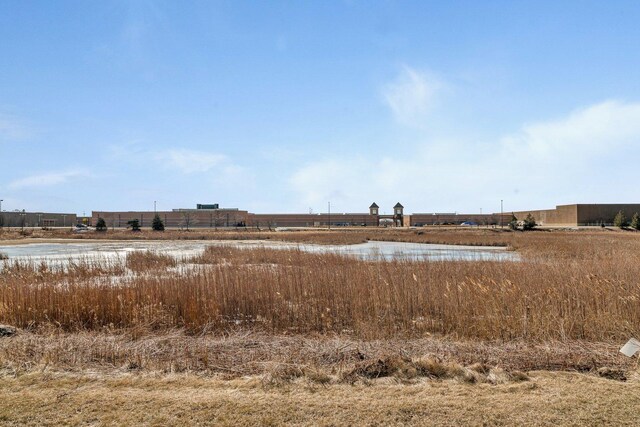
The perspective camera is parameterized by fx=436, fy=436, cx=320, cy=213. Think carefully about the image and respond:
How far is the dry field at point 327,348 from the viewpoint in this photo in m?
3.83

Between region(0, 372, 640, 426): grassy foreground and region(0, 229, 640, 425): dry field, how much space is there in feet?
0.06

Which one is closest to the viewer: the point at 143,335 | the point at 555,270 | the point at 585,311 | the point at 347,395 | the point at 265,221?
the point at 347,395

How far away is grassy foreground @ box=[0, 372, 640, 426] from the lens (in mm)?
3615

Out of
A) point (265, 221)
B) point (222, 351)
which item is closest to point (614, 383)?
point (222, 351)

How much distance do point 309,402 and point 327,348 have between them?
1.65 metres

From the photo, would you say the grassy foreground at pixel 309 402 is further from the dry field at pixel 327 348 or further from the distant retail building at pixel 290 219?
the distant retail building at pixel 290 219

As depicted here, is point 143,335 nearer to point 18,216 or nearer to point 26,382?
point 26,382

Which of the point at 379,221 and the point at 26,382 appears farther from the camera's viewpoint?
the point at 379,221

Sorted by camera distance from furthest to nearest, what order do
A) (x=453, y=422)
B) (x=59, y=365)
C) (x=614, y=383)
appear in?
(x=59, y=365)
(x=614, y=383)
(x=453, y=422)

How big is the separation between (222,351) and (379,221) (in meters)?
94.3

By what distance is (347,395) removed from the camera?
413 cm

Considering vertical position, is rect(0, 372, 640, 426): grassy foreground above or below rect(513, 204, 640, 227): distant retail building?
below

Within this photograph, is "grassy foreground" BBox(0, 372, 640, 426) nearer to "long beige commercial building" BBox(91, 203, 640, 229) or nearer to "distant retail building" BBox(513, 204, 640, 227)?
"distant retail building" BBox(513, 204, 640, 227)

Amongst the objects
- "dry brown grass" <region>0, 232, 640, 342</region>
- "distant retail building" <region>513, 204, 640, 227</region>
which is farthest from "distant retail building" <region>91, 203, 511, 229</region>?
"dry brown grass" <region>0, 232, 640, 342</region>
